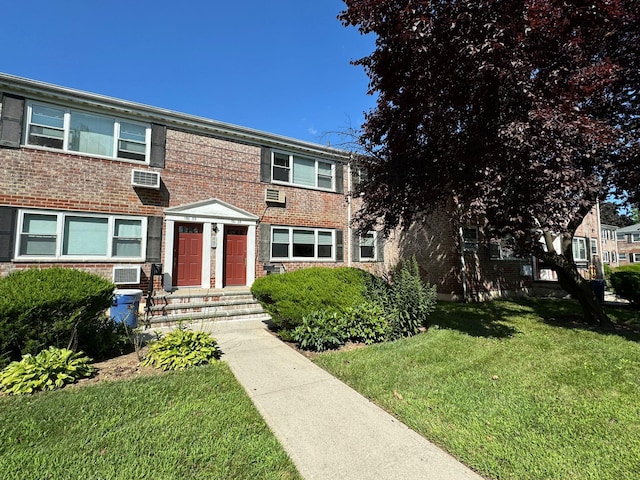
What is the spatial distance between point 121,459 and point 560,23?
7067 millimetres

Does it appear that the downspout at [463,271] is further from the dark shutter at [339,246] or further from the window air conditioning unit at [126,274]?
the window air conditioning unit at [126,274]

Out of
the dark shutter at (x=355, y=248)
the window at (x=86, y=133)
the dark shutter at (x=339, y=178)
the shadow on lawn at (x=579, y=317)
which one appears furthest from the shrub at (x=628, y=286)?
the window at (x=86, y=133)

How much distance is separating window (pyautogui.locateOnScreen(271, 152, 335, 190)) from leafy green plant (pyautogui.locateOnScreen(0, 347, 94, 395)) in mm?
8120

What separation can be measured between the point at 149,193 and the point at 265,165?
151 inches

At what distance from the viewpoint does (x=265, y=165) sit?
35.5 feet

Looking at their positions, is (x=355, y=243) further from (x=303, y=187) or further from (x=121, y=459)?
(x=121, y=459)

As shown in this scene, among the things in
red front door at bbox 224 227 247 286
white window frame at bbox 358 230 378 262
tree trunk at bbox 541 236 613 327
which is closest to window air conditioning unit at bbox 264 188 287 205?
red front door at bbox 224 227 247 286

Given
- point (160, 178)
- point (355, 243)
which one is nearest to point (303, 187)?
point (355, 243)

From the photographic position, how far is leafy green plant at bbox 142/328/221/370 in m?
4.50

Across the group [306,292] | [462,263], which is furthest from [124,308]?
[462,263]

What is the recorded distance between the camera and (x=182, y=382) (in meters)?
3.93

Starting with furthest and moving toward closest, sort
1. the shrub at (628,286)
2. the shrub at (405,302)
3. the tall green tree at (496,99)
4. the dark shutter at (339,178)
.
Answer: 1. the dark shutter at (339,178)
2. the shrub at (628,286)
3. the shrub at (405,302)
4. the tall green tree at (496,99)

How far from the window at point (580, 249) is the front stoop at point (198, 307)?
1821 centimetres

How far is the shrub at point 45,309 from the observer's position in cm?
395
